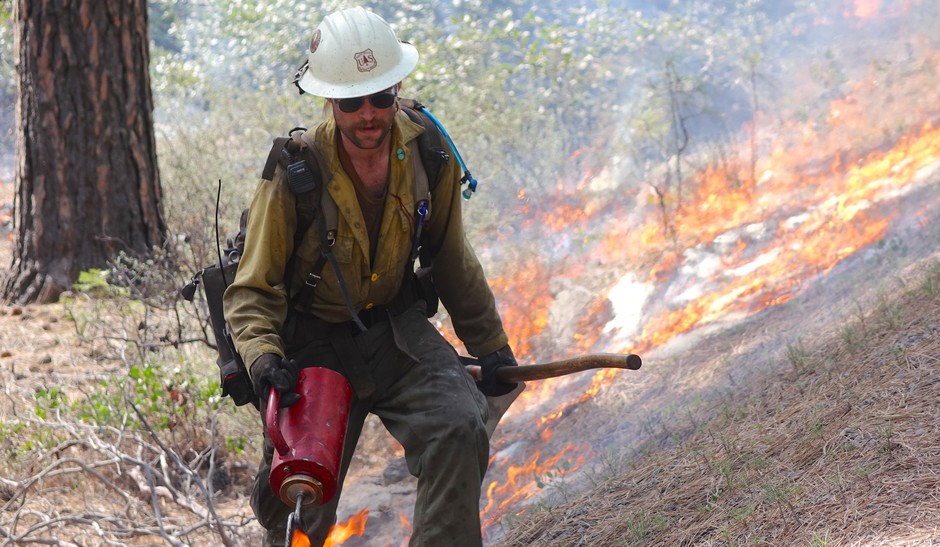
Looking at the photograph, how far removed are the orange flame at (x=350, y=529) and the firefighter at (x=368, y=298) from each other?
136 cm

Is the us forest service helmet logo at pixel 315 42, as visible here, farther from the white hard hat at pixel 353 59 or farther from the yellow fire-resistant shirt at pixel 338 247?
the yellow fire-resistant shirt at pixel 338 247

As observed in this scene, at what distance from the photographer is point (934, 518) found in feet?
9.54

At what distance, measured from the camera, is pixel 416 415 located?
133 inches

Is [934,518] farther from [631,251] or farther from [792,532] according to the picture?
[631,251]

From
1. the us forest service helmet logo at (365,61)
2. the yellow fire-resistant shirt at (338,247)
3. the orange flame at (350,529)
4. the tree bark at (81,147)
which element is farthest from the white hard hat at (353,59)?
the tree bark at (81,147)

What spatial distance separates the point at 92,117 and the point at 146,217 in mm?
980

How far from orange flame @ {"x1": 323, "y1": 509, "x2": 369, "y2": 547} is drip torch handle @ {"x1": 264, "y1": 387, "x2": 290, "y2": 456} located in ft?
6.75

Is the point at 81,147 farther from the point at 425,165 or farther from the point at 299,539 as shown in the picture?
the point at 299,539

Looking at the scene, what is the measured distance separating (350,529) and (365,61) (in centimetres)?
272

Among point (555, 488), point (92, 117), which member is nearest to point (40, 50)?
point (92, 117)

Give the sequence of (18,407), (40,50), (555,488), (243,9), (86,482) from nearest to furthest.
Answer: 1. (555,488)
2. (86,482)
3. (18,407)
4. (40,50)
5. (243,9)

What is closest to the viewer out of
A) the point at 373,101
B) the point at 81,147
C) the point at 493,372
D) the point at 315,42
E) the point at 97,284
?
the point at 373,101

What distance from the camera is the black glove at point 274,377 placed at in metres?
3.11

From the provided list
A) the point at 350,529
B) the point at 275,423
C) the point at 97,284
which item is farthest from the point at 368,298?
the point at 97,284
